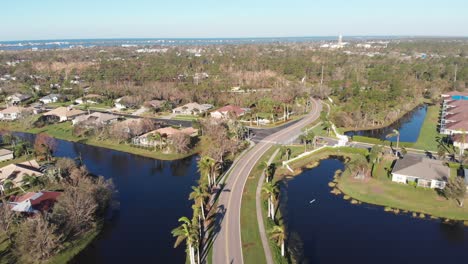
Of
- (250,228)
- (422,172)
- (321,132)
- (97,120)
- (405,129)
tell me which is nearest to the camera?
(250,228)

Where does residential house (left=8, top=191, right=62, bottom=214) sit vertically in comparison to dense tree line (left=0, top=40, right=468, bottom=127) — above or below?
below

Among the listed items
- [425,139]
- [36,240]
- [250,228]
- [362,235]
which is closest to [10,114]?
[36,240]

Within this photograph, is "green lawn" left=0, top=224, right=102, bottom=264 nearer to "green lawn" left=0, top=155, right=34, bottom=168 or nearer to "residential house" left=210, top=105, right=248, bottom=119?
"green lawn" left=0, top=155, right=34, bottom=168

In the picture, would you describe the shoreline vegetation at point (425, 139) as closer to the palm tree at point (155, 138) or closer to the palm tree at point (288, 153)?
the palm tree at point (288, 153)

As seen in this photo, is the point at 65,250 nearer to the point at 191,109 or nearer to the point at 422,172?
the point at 422,172

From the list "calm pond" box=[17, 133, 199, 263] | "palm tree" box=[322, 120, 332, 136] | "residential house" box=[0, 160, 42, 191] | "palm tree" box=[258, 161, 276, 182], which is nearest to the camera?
"calm pond" box=[17, 133, 199, 263]

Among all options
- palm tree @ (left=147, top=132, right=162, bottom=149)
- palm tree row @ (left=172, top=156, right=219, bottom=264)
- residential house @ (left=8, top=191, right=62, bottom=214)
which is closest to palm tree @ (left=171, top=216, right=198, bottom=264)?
palm tree row @ (left=172, top=156, right=219, bottom=264)

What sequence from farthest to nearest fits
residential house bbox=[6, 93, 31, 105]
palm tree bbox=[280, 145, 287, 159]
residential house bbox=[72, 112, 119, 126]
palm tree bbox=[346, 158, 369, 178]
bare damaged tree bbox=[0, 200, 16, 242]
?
residential house bbox=[6, 93, 31, 105] < residential house bbox=[72, 112, 119, 126] < palm tree bbox=[280, 145, 287, 159] < palm tree bbox=[346, 158, 369, 178] < bare damaged tree bbox=[0, 200, 16, 242]

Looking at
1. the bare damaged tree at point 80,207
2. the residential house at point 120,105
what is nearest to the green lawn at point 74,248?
the bare damaged tree at point 80,207
